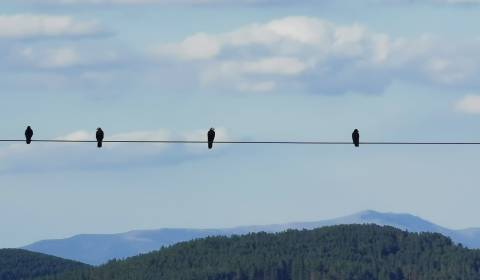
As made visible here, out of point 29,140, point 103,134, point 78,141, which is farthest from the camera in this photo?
point 103,134

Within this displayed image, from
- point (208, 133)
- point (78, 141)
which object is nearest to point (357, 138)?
point (208, 133)

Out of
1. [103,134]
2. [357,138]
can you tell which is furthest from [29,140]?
[357,138]

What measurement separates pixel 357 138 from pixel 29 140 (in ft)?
58.4

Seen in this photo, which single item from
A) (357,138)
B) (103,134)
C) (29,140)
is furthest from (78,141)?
(357,138)

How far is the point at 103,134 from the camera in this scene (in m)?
78.8

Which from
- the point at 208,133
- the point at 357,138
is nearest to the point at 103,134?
the point at 208,133

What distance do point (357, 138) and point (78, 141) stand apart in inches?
819

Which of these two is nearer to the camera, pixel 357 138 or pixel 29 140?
pixel 29 140

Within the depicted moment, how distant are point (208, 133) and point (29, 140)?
38.1 ft

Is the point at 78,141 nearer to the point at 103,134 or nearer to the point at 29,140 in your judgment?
the point at 29,140

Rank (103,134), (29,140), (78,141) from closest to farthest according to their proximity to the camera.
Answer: (78,141), (29,140), (103,134)

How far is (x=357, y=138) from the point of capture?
80125 millimetres

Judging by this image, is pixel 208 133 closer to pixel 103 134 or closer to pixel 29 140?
pixel 103 134

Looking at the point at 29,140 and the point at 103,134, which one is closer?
the point at 29,140
